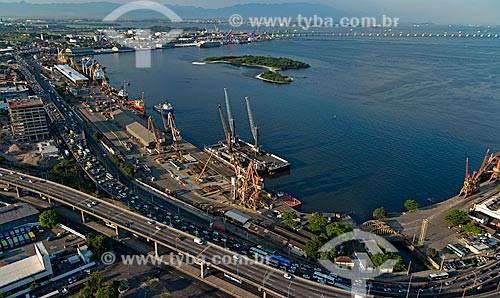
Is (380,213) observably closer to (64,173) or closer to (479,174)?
(479,174)

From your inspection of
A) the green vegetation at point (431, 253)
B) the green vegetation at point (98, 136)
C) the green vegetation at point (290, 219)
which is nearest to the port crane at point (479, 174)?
the green vegetation at point (431, 253)

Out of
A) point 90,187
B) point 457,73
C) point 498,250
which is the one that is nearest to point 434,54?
point 457,73

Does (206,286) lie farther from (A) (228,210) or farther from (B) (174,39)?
(B) (174,39)

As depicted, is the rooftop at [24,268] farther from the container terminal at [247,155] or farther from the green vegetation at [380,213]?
the green vegetation at [380,213]

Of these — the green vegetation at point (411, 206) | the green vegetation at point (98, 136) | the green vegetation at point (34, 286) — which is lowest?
the green vegetation at point (34, 286)

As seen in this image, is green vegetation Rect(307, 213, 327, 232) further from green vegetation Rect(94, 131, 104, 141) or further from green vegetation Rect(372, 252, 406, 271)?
green vegetation Rect(94, 131, 104, 141)

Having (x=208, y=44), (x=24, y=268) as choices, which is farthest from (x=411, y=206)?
(x=208, y=44)
